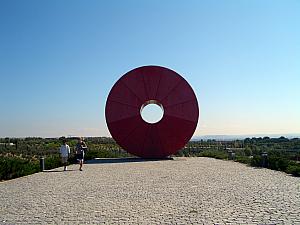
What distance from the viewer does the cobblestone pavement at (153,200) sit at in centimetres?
659

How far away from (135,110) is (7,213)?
46.4ft

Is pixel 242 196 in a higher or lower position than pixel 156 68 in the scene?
lower

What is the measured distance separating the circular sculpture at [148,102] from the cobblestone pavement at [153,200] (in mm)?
8609

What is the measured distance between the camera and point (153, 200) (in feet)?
27.4

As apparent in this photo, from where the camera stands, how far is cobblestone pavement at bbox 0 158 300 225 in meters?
6.59

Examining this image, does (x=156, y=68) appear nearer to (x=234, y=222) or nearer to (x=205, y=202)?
(x=205, y=202)

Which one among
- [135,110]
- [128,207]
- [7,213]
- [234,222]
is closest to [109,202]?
[128,207]

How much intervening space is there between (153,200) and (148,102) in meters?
13.5

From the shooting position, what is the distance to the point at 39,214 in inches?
281

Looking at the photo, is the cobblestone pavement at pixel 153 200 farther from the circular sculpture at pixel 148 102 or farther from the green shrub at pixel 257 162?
the circular sculpture at pixel 148 102

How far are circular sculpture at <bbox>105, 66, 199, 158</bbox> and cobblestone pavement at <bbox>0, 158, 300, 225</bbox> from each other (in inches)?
339

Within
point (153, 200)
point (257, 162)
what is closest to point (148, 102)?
point (257, 162)

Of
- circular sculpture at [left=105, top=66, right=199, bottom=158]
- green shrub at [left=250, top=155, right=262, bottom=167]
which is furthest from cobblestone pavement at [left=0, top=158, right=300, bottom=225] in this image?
circular sculpture at [left=105, top=66, right=199, bottom=158]

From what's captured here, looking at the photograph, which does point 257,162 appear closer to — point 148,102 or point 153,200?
point 148,102
